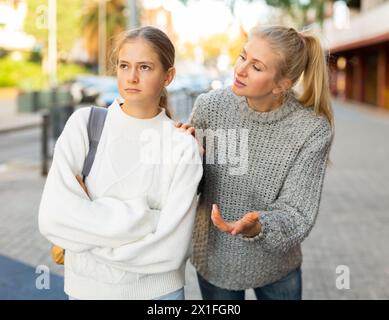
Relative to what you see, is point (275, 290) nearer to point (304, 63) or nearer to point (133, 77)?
point (304, 63)

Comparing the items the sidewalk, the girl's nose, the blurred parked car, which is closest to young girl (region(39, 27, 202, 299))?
the girl's nose

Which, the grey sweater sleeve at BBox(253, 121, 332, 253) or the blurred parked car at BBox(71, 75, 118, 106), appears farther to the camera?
the blurred parked car at BBox(71, 75, 118, 106)

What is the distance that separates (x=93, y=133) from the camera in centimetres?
180

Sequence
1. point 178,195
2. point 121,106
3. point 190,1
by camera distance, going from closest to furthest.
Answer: point 178,195
point 121,106
point 190,1

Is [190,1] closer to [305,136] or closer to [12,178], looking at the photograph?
[305,136]

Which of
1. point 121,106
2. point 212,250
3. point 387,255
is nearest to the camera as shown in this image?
point 121,106

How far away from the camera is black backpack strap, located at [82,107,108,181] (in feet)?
5.86

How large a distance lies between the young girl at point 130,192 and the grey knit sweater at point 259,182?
0.28m

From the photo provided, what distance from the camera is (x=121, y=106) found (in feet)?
6.07

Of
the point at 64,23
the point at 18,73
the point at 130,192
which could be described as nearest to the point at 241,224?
the point at 130,192

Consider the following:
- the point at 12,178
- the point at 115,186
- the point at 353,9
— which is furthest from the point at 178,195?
the point at 353,9

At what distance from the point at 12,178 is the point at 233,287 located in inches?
320

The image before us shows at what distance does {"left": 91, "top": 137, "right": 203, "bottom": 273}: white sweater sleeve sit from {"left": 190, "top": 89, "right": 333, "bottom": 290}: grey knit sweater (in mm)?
238

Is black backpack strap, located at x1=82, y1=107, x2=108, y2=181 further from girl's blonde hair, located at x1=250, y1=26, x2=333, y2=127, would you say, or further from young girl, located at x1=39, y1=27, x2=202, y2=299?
girl's blonde hair, located at x1=250, y1=26, x2=333, y2=127
